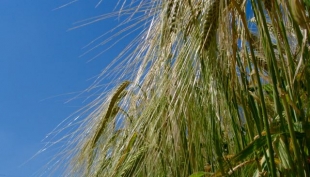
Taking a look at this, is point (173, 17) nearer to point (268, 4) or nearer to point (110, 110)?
point (268, 4)

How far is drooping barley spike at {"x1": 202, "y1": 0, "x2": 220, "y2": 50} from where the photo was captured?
74cm

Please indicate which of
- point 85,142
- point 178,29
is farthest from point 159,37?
point 85,142

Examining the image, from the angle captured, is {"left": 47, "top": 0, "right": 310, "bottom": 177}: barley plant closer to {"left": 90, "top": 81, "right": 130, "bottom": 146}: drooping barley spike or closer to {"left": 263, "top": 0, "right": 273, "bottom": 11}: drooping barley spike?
{"left": 263, "top": 0, "right": 273, "bottom": 11}: drooping barley spike

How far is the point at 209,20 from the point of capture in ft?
2.43

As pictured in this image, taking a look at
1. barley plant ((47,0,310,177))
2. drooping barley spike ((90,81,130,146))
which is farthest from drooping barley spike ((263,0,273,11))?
drooping barley spike ((90,81,130,146))

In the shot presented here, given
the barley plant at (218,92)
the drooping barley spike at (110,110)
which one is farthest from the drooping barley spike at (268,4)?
the drooping barley spike at (110,110)

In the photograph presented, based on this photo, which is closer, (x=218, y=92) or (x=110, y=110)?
(x=218, y=92)

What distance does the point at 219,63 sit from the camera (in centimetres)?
77

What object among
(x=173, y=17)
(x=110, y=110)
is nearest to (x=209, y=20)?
(x=173, y=17)

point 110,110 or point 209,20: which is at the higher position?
point 110,110

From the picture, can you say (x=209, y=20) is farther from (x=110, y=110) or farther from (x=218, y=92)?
(x=110, y=110)

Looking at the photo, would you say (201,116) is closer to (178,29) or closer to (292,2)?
(178,29)

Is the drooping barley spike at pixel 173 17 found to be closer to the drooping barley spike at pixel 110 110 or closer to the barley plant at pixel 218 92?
the barley plant at pixel 218 92

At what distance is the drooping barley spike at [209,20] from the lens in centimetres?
74
